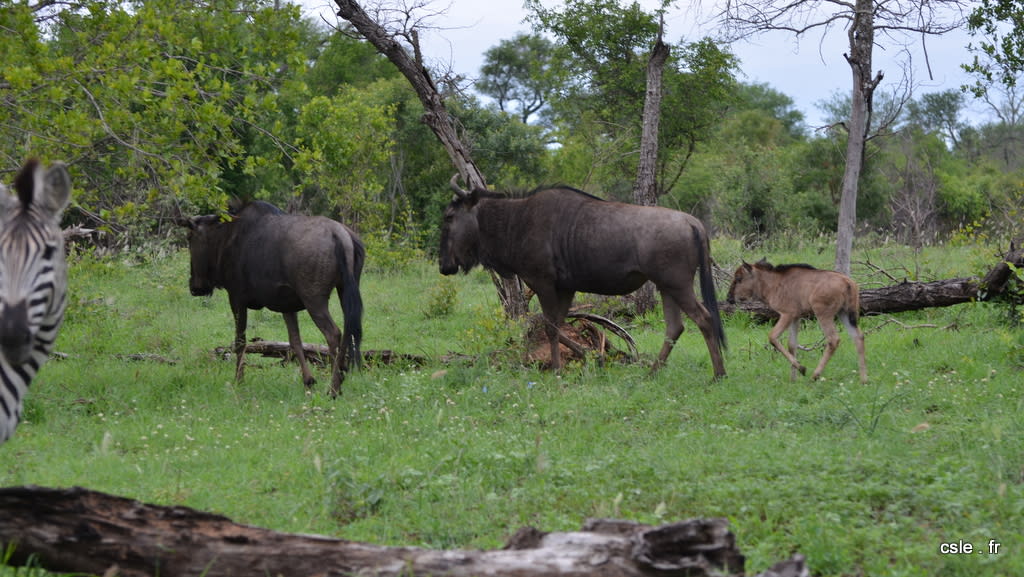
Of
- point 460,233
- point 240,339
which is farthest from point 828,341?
point 240,339

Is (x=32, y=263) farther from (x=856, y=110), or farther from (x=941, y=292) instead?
(x=856, y=110)

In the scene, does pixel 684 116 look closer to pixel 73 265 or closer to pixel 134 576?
pixel 73 265

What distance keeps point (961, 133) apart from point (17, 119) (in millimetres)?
73154

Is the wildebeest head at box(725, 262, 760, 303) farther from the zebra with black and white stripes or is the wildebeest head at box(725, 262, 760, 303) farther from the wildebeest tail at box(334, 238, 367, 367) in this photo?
the zebra with black and white stripes

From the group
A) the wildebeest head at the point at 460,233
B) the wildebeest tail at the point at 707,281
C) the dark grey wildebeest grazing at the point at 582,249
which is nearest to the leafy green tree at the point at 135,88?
the wildebeest head at the point at 460,233

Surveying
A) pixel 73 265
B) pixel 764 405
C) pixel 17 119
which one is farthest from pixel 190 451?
pixel 73 265

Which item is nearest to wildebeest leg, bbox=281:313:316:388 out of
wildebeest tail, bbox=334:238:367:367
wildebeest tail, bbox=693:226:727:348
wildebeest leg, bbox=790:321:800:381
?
wildebeest tail, bbox=334:238:367:367

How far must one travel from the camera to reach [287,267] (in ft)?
33.0

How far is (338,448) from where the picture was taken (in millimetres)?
7117

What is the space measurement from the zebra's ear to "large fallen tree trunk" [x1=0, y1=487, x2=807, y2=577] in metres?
1.26

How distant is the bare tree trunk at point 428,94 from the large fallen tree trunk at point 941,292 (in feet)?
11.5

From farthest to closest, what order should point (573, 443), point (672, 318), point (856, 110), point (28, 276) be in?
point (856, 110)
point (672, 318)
point (573, 443)
point (28, 276)

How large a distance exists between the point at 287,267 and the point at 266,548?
649 cm

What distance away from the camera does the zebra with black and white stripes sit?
3902 millimetres
